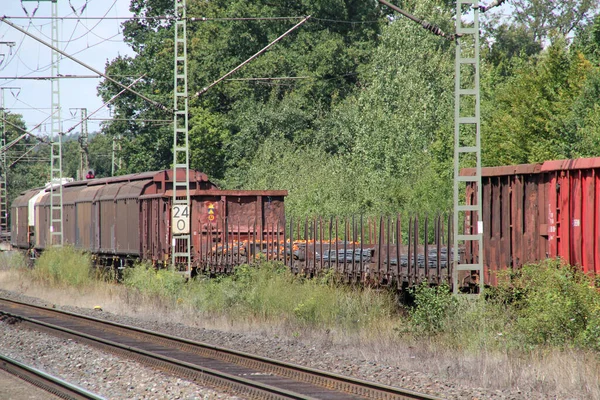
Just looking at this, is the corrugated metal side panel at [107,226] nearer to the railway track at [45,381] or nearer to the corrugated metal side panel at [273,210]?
the corrugated metal side panel at [273,210]

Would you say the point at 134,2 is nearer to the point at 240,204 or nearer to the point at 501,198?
the point at 240,204

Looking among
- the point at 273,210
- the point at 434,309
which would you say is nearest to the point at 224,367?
the point at 434,309

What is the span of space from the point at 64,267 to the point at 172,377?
18.7 metres

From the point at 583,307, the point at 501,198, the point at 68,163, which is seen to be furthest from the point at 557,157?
the point at 68,163

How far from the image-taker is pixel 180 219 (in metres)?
21.6

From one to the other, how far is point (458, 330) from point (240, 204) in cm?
1197

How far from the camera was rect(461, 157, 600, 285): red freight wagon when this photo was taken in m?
12.1

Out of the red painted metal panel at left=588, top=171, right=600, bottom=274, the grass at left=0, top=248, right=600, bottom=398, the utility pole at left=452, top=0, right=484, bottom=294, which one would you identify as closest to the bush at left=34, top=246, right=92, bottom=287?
the grass at left=0, top=248, right=600, bottom=398

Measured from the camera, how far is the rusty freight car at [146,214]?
79.1 feet

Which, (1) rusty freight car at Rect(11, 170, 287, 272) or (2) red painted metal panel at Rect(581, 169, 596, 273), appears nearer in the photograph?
(2) red painted metal panel at Rect(581, 169, 596, 273)

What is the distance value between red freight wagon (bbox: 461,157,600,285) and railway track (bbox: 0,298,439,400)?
4.20 metres

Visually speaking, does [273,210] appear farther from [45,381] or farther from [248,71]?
[248,71]

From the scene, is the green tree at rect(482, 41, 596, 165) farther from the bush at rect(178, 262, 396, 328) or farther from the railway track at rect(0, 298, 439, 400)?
the railway track at rect(0, 298, 439, 400)

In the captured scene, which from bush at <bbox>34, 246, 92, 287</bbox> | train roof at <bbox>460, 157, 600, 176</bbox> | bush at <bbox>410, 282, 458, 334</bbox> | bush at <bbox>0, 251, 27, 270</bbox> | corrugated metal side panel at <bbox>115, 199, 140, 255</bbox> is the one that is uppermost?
train roof at <bbox>460, 157, 600, 176</bbox>
